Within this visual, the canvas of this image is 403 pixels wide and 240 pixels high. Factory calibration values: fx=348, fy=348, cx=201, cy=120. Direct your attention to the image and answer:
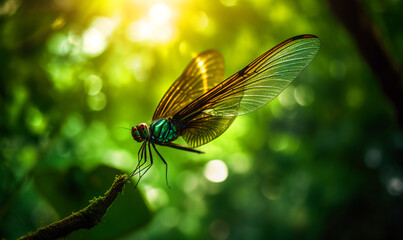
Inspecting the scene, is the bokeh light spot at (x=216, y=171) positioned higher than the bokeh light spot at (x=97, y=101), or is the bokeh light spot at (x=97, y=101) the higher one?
the bokeh light spot at (x=97, y=101)

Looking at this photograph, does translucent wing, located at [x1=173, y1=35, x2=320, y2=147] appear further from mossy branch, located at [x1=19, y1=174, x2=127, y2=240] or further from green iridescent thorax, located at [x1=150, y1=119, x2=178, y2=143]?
mossy branch, located at [x1=19, y1=174, x2=127, y2=240]

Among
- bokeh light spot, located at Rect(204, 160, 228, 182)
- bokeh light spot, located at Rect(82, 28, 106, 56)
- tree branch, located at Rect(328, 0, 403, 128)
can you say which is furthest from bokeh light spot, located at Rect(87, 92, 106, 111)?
tree branch, located at Rect(328, 0, 403, 128)

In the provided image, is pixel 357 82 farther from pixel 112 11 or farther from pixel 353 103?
pixel 112 11

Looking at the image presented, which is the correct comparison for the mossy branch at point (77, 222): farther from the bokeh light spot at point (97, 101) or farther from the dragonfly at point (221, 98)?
the bokeh light spot at point (97, 101)

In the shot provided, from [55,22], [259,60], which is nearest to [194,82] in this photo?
[259,60]

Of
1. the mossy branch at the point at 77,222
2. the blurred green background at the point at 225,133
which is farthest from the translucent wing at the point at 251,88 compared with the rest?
the blurred green background at the point at 225,133

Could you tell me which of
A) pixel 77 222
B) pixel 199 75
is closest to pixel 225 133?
pixel 199 75

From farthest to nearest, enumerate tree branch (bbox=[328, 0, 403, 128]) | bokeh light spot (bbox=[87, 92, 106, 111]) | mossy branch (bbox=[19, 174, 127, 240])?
bokeh light spot (bbox=[87, 92, 106, 111]) < tree branch (bbox=[328, 0, 403, 128]) < mossy branch (bbox=[19, 174, 127, 240])

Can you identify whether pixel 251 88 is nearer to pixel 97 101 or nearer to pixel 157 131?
pixel 157 131
